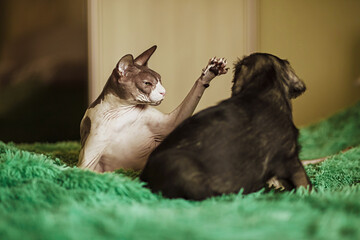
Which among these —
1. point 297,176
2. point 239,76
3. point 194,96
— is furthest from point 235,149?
point 194,96

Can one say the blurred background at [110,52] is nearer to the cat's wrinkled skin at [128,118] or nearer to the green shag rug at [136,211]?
the cat's wrinkled skin at [128,118]

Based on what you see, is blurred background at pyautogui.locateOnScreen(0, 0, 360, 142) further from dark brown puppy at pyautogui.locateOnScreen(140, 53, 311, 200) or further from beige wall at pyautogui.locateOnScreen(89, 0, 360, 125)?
dark brown puppy at pyautogui.locateOnScreen(140, 53, 311, 200)

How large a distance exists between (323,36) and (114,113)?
9.42 ft

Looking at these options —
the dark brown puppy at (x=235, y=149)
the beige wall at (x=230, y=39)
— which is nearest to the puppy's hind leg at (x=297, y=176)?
the dark brown puppy at (x=235, y=149)

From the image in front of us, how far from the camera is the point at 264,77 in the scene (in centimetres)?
129

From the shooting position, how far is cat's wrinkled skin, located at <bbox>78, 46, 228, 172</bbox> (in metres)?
1.48

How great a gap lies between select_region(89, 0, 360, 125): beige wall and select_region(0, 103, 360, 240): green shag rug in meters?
2.73

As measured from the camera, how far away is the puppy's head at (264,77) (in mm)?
1285

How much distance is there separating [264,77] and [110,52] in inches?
113

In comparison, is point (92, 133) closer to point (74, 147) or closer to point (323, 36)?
point (74, 147)

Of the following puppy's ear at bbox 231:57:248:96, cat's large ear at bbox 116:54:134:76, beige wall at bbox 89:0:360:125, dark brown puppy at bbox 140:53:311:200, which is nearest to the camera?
dark brown puppy at bbox 140:53:311:200

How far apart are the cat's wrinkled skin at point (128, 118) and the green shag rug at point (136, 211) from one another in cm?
17

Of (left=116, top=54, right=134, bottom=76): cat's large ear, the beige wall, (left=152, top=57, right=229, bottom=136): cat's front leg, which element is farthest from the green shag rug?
the beige wall

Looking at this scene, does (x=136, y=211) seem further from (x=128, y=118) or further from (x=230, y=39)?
(x=230, y=39)
